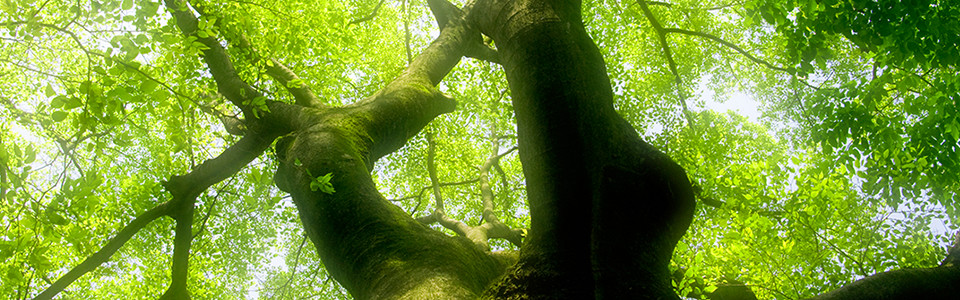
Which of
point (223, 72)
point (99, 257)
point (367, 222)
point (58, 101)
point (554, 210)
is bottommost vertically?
point (554, 210)

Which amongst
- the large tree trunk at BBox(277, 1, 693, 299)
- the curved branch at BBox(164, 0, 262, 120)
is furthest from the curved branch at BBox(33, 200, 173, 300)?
the large tree trunk at BBox(277, 1, 693, 299)

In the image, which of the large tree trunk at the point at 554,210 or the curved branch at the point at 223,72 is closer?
the large tree trunk at the point at 554,210

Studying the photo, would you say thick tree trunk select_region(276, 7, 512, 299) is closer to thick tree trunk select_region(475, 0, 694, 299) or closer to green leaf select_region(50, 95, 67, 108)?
thick tree trunk select_region(475, 0, 694, 299)

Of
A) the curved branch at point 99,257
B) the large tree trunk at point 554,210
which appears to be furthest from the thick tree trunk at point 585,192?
the curved branch at point 99,257

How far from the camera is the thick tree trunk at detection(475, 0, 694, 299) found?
2.50 meters

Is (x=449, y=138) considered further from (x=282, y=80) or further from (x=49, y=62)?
(x=49, y=62)

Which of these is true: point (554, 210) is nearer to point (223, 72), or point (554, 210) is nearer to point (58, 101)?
point (58, 101)

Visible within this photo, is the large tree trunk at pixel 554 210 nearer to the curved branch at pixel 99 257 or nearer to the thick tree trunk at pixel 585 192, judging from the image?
the thick tree trunk at pixel 585 192

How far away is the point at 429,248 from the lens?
A: 11.0 feet

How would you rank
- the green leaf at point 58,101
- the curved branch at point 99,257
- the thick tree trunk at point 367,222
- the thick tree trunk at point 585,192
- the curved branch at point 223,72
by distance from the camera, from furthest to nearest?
the curved branch at point 223,72 < the curved branch at point 99,257 < the thick tree trunk at point 367,222 < the thick tree trunk at point 585,192 < the green leaf at point 58,101

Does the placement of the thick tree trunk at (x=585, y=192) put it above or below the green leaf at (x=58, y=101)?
below

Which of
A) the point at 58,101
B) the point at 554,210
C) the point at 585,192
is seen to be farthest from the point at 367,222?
the point at 58,101

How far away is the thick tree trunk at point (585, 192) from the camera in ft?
8.20

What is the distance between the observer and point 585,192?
102 inches
